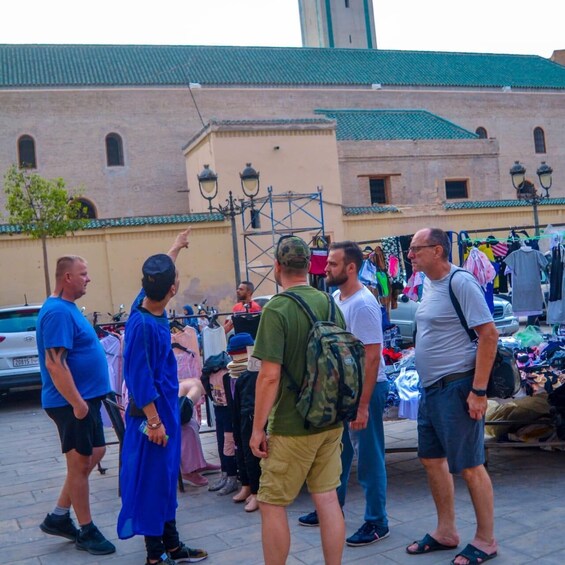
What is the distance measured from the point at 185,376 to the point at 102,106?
101ft

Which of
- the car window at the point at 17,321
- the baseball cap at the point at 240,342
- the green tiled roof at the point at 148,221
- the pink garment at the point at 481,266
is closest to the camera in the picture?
the baseball cap at the point at 240,342

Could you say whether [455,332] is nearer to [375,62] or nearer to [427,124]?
[427,124]

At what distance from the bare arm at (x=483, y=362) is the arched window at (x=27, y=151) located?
32.8 metres

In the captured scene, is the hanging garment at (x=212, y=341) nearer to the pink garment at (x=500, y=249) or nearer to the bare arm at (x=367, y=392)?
the pink garment at (x=500, y=249)

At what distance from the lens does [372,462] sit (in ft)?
16.0

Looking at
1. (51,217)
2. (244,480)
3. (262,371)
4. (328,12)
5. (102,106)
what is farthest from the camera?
(328,12)

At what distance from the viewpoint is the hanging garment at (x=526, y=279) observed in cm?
808

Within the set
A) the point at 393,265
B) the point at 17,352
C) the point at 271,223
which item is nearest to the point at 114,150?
the point at 271,223

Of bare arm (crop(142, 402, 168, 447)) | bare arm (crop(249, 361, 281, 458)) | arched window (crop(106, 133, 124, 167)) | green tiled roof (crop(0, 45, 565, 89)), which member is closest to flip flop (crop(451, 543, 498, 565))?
bare arm (crop(249, 361, 281, 458))

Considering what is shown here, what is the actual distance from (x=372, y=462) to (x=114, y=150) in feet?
108

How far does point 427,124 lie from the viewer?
3659 cm

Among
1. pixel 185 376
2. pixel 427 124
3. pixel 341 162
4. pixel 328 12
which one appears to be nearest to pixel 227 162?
pixel 341 162

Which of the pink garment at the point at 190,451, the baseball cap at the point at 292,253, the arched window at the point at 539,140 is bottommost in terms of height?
the pink garment at the point at 190,451

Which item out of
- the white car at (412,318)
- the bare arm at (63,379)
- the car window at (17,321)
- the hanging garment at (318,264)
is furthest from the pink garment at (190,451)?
the white car at (412,318)
